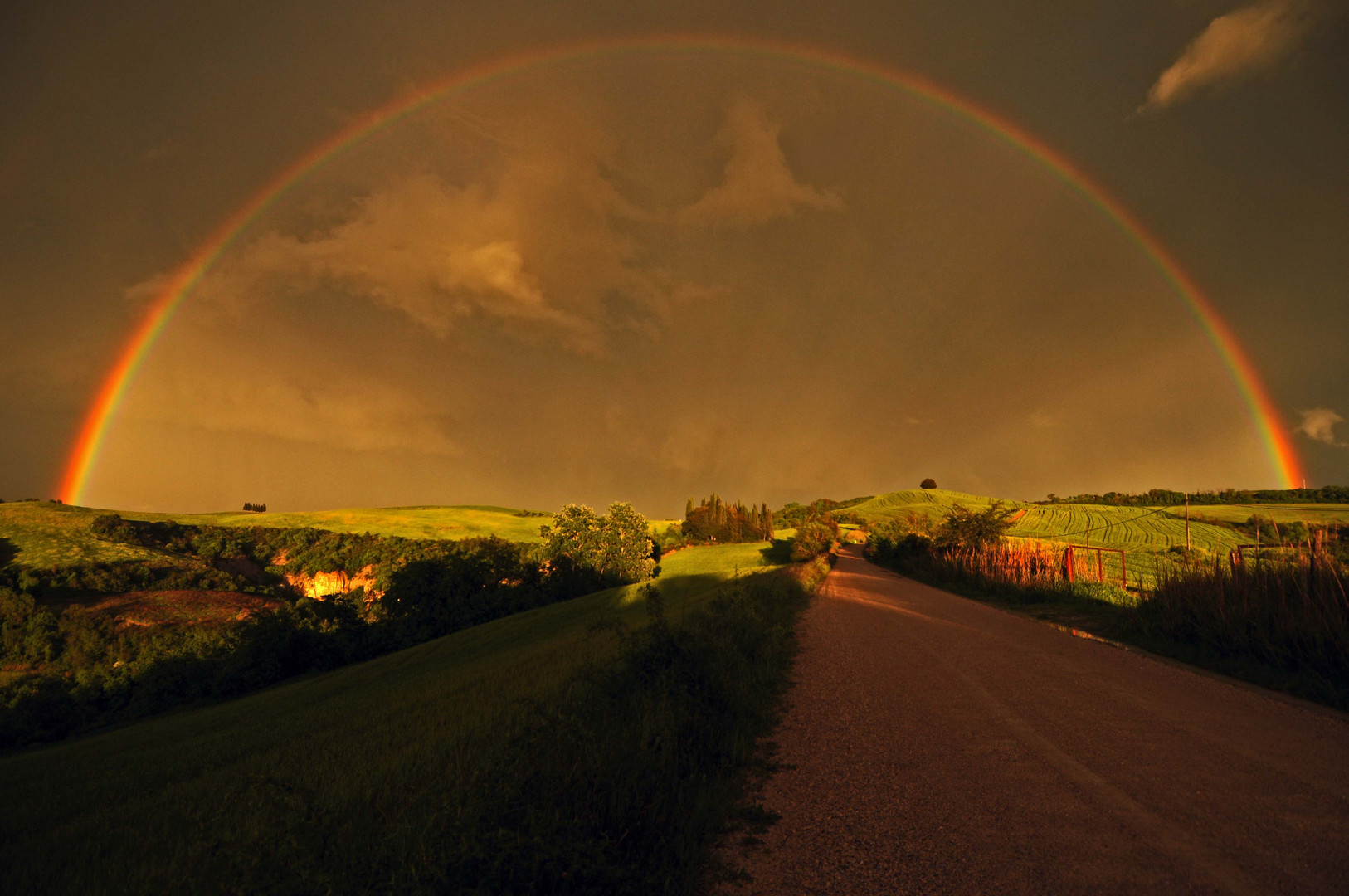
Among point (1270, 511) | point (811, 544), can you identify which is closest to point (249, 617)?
point (811, 544)

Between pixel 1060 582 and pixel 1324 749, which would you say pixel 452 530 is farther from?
pixel 1324 749

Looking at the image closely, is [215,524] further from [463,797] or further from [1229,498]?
A: [1229,498]

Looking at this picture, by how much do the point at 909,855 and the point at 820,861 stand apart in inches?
25.0

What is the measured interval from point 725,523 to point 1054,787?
120 metres

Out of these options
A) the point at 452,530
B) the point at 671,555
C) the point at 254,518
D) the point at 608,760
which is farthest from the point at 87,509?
the point at 608,760

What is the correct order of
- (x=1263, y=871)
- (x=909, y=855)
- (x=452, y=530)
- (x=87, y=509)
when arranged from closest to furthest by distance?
(x=1263, y=871)
(x=909, y=855)
(x=87, y=509)
(x=452, y=530)

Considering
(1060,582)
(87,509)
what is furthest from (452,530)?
(1060,582)

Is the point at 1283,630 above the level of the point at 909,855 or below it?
above

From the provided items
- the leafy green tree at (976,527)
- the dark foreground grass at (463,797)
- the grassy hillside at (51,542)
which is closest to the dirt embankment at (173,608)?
the grassy hillside at (51,542)

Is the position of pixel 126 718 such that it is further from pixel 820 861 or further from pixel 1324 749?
pixel 1324 749

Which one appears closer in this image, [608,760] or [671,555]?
[608,760]

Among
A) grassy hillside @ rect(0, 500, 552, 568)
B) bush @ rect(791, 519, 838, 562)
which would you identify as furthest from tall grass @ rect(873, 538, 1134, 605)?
grassy hillside @ rect(0, 500, 552, 568)

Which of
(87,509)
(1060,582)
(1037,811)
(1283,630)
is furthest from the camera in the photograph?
(87,509)

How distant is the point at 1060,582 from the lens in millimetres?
22375
